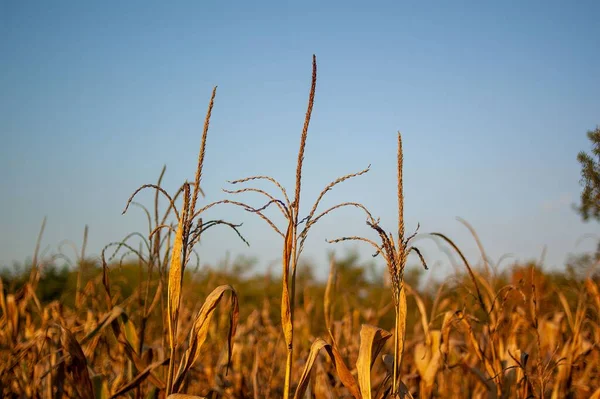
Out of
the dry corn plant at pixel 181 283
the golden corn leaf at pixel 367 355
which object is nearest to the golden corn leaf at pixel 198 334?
the dry corn plant at pixel 181 283

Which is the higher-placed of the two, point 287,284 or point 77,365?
point 287,284

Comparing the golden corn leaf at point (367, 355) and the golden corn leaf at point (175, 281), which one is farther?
the golden corn leaf at point (367, 355)

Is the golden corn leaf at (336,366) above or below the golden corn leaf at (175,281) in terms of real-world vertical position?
below

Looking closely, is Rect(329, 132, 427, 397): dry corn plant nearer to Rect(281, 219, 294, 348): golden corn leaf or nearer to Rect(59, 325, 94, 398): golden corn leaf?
Rect(281, 219, 294, 348): golden corn leaf

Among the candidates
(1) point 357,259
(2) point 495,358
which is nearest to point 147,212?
(2) point 495,358

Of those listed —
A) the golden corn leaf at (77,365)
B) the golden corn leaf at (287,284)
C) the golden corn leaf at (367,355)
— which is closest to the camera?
the golden corn leaf at (287,284)

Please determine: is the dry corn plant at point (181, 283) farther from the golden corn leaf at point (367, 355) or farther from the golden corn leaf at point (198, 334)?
the golden corn leaf at point (367, 355)

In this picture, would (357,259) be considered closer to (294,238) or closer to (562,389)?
(562,389)

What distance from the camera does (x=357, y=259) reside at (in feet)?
36.6

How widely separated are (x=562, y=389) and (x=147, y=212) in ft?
7.41

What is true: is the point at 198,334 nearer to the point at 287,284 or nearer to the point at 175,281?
the point at 175,281

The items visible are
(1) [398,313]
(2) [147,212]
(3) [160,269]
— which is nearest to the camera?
(1) [398,313]

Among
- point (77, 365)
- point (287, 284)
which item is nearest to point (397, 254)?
point (287, 284)

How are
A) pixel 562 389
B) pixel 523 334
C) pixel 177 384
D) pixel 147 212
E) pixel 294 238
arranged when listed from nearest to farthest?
1. pixel 294 238
2. pixel 177 384
3. pixel 147 212
4. pixel 562 389
5. pixel 523 334
